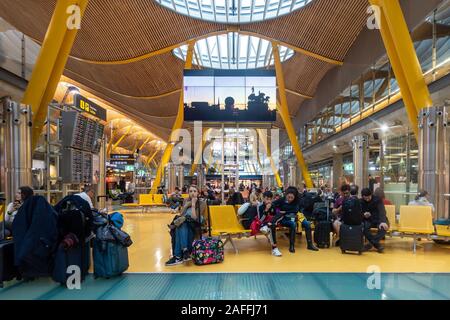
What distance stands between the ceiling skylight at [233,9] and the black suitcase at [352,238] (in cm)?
1651

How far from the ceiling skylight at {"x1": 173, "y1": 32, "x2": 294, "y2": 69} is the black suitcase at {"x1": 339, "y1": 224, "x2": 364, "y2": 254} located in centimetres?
2209

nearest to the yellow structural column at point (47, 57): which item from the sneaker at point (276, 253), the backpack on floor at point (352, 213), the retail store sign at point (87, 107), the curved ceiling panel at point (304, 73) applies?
the retail store sign at point (87, 107)

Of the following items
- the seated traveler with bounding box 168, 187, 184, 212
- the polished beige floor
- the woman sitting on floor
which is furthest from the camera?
the seated traveler with bounding box 168, 187, 184, 212

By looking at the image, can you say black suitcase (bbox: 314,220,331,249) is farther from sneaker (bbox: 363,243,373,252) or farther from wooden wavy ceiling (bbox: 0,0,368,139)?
wooden wavy ceiling (bbox: 0,0,368,139)

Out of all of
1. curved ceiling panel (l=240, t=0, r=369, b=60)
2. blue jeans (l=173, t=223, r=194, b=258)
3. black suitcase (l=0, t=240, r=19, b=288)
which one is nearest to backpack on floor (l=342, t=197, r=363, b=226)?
blue jeans (l=173, t=223, r=194, b=258)

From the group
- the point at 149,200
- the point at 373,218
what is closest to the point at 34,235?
the point at 373,218

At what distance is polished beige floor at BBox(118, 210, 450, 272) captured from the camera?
4758 millimetres

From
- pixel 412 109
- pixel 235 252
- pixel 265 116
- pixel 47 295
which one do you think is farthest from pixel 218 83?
pixel 47 295

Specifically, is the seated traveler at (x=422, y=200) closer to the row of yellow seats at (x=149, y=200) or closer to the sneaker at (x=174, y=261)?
the sneaker at (x=174, y=261)

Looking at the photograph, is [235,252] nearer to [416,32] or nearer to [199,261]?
[199,261]

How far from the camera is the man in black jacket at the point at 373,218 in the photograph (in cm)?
587

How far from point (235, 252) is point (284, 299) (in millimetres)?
2474
